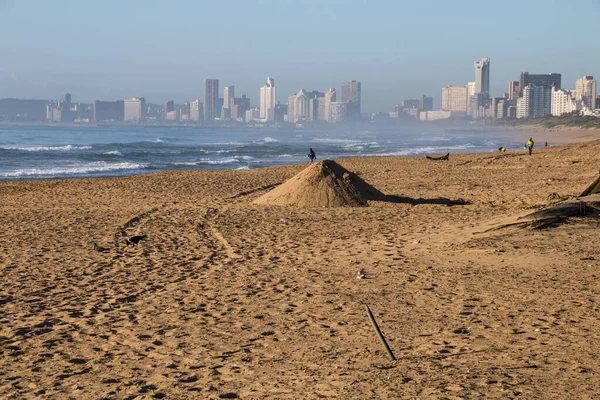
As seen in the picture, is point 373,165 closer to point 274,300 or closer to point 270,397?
point 274,300

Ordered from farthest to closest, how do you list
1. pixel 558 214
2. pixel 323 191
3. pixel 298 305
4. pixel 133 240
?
1. pixel 323 191
2. pixel 558 214
3. pixel 133 240
4. pixel 298 305

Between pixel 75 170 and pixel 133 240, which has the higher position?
pixel 133 240

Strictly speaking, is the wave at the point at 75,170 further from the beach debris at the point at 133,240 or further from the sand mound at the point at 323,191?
the beach debris at the point at 133,240

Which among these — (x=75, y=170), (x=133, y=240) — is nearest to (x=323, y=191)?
(x=133, y=240)

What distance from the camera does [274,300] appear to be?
719 centimetres

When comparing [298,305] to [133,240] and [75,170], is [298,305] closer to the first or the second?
[133,240]

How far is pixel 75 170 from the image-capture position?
1388 inches

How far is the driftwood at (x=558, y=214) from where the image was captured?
10586mm

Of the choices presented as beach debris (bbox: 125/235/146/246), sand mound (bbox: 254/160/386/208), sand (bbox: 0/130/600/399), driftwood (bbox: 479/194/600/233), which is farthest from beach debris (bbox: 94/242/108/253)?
driftwood (bbox: 479/194/600/233)

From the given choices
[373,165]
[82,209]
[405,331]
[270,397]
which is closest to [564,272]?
[405,331]

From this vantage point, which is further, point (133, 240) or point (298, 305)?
point (133, 240)

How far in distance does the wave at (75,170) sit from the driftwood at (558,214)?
87.4ft

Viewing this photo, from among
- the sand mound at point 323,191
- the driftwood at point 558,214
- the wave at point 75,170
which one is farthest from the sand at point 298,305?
the wave at point 75,170

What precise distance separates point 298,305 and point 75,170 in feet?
101
